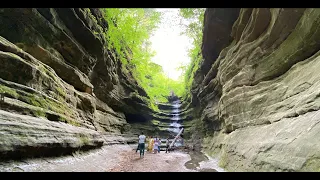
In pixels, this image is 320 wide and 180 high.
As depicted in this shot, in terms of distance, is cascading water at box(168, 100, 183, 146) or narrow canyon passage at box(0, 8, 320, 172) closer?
narrow canyon passage at box(0, 8, 320, 172)

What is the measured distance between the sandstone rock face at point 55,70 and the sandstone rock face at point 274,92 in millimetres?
6321

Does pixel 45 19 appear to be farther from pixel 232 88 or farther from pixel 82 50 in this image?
pixel 232 88

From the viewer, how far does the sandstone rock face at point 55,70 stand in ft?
20.7

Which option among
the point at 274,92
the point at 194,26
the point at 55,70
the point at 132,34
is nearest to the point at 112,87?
the point at 132,34

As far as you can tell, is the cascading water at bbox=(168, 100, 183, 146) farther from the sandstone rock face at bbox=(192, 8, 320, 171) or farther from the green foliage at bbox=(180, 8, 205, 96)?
the sandstone rock face at bbox=(192, 8, 320, 171)

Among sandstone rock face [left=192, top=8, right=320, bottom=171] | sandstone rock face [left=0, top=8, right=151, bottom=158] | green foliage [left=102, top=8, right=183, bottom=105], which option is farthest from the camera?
green foliage [left=102, top=8, right=183, bottom=105]

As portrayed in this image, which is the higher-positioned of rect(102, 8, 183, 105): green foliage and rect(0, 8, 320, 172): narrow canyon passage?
rect(102, 8, 183, 105): green foliage

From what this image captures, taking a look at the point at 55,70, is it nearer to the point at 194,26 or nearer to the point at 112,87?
the point at 112,87

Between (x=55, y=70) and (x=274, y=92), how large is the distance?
995 cm

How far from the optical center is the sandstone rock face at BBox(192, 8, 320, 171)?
4902 millimetres

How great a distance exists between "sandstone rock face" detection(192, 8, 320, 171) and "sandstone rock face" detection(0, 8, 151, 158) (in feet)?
20.7

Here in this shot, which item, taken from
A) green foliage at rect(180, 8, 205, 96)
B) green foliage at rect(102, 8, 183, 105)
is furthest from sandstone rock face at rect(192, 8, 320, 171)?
green foliage at rect(102, 8, 183, 105)

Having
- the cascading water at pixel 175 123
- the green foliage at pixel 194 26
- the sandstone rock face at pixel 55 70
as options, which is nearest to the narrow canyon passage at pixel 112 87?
the sandstone rock face at pixel 55 70

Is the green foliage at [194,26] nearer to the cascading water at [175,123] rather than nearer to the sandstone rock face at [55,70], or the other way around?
the sandstone rock face at [55,70]
